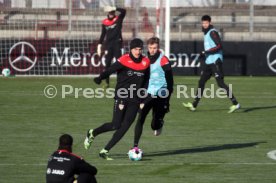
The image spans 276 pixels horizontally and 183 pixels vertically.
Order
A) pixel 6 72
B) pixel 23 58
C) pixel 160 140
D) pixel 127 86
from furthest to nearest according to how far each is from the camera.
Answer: pixel 23 58 → pixel 6 72 → pixel 160 140 → pixel 127 86

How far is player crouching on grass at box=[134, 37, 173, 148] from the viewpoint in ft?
48.1

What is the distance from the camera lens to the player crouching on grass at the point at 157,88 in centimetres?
1465

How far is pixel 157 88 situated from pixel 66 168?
543cm

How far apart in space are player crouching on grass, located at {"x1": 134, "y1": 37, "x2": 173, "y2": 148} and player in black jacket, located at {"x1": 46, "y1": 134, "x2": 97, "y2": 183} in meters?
4.24

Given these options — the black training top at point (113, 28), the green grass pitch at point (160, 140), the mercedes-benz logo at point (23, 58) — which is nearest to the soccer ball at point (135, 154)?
the green grass pitch at point (160, 140)

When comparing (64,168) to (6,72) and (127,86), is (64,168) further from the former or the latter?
(6,72)

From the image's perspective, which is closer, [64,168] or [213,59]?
[64,168]

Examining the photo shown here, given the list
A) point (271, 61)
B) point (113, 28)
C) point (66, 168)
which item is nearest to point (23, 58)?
point (113, 28)

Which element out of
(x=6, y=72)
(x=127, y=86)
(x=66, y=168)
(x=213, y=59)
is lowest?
(x=6, y=72)

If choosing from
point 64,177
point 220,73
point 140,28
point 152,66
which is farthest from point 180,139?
point 140,28

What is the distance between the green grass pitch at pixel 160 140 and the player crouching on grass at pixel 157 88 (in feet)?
2.13

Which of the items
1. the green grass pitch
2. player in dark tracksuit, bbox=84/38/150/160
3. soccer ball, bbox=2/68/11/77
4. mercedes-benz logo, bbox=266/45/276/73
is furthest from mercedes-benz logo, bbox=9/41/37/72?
player in dark tracksuit, bbox=84/38/150/160

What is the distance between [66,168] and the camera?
10.1 metres

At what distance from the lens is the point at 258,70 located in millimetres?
33250
